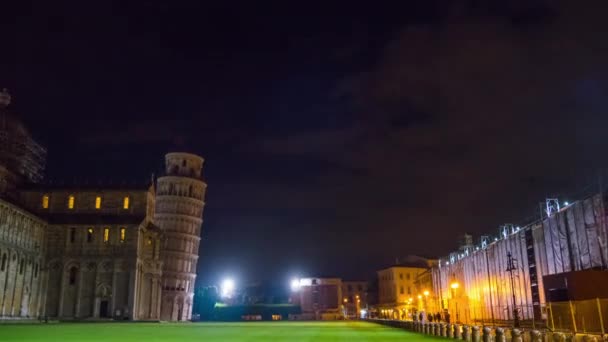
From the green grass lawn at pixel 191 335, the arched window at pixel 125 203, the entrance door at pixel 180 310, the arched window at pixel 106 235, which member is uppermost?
the arched window at pixel 125 203

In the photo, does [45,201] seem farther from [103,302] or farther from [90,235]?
[103,302]

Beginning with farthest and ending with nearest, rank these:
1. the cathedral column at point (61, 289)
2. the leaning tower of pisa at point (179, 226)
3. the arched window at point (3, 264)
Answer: the leaning tower of pisa at point (179, 226) < the cathedral column at point (61, 289) < the arched window at point (3, 264)

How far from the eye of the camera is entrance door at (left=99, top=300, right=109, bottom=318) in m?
75.4

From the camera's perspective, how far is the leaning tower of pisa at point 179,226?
10362 centimetres

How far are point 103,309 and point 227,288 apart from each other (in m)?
79.6

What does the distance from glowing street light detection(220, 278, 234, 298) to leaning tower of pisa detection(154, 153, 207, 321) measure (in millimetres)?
38095

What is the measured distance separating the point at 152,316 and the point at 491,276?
5385 cm

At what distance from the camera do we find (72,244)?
77.8m

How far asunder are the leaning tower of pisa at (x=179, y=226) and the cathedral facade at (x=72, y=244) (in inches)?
623

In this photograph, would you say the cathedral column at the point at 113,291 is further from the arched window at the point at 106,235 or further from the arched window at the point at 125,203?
the arched window at the point at 125,203

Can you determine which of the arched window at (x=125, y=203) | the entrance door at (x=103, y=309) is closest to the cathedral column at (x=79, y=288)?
Answer: the entrance door at (x=103, y=309)

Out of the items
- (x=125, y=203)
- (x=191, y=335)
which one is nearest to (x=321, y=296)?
(x=125, y=203)

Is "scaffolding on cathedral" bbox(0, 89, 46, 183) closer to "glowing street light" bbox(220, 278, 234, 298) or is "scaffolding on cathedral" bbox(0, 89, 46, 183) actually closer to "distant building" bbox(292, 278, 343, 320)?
"glowing street light" bbox(220, 278, 234, 298)

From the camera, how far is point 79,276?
3024 inches
